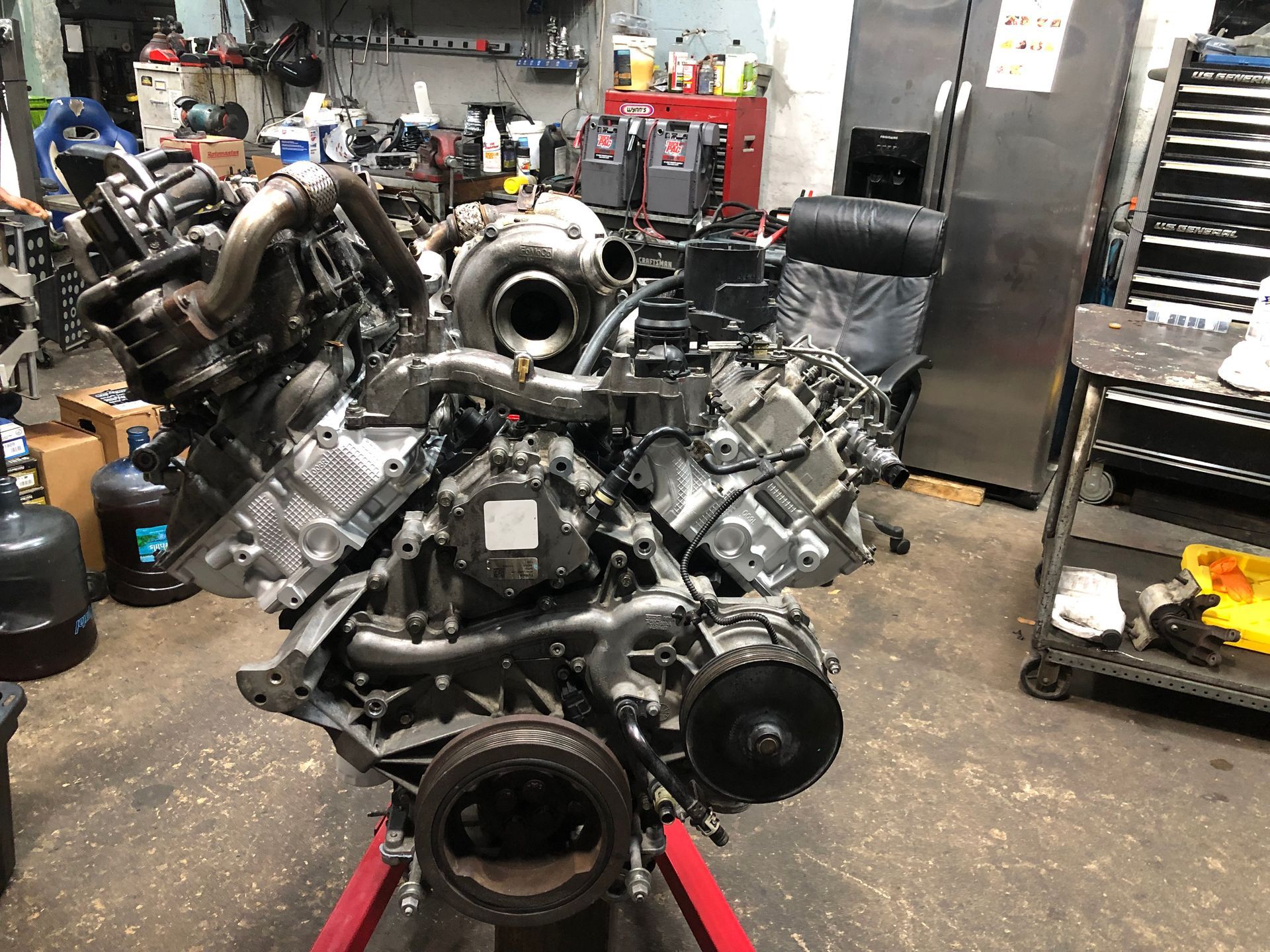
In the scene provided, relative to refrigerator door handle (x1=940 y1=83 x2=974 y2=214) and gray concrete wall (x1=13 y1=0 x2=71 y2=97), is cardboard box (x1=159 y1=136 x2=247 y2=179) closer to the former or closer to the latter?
gray concrete wall (x1=13 y1=0 x2=71 y2=97)

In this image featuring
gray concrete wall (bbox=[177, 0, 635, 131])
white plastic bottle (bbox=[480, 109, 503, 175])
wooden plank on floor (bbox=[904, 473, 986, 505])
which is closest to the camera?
wooden plank on floor (bbox=[904, 473, 986, 505])

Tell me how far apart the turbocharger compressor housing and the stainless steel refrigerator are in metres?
2.30

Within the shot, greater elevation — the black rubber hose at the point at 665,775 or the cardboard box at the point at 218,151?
the cardboard box at the point at 218,151

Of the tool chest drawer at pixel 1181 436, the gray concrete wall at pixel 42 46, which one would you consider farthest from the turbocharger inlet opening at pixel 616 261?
the gray concrete wall at pixel 42 46

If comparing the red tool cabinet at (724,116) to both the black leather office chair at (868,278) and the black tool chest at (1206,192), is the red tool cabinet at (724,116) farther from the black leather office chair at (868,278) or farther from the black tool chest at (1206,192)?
the black tool chest at (1206,192)

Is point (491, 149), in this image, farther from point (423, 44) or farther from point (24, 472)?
point (24, 472)

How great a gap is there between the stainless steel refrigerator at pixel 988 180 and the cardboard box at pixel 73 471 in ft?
8.88

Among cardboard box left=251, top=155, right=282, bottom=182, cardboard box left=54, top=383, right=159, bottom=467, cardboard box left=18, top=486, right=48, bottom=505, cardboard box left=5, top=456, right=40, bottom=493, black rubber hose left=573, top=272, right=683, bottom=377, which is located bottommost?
cardboard box left=18, top=486, right=48, bottom=505

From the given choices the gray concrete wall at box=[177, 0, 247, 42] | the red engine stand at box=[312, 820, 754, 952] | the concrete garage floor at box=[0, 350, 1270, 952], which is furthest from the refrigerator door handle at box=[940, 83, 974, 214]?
the gray concrete wall at box=[177, 0, 247, 42]

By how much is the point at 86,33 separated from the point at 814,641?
319 inches

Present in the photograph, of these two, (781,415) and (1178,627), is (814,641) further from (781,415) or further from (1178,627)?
(1178,627)

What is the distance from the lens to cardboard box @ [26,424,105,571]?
8.21 ft

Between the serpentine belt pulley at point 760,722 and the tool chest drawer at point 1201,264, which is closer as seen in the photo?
the serpentine belt pulley at point 760,722

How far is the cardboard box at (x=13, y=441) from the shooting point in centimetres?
239
